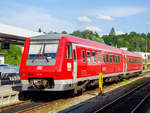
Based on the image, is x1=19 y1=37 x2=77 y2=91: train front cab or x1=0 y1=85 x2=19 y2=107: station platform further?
x1=0 y1=85 x2=19 y2=107: station platform

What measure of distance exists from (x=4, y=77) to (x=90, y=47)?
12.1m

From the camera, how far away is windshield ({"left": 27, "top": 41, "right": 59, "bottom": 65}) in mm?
11328

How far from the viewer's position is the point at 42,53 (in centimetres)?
1163

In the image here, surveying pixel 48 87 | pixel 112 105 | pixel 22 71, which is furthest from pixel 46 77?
pixel 112 105

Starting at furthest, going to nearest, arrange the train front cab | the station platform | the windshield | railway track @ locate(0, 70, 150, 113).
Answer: the station platform
the windshield
the train front cab
railway track @ locate(0, 70, 150, 113)

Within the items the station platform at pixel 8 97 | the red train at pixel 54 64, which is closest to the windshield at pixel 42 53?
the red train at pixel 54 64

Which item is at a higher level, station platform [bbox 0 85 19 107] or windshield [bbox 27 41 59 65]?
windshield [bbox 27 41 59 65]

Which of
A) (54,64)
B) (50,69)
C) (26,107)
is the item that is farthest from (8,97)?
(54,64)

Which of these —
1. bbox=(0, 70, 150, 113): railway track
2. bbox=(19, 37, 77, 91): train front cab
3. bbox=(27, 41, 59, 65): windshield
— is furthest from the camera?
bbox=(27, 41, 59, 65): windshield

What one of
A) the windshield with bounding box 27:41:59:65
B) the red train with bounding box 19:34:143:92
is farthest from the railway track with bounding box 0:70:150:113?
the windshield with bounding box 27:41:59:65

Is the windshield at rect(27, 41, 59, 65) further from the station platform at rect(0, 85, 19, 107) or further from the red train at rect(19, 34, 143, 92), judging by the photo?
the station platform at rect(0, 85, 19, 107)

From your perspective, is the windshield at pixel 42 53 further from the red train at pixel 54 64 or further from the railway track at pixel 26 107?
the railway track at pixel 26 107

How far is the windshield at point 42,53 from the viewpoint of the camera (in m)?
11.3

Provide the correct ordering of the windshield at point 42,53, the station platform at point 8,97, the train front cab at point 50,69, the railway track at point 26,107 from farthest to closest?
the station platform at point 8,97 → the windshield at point 42,53 → the train front cab at point 50,69 → the railway track at point 26,107
